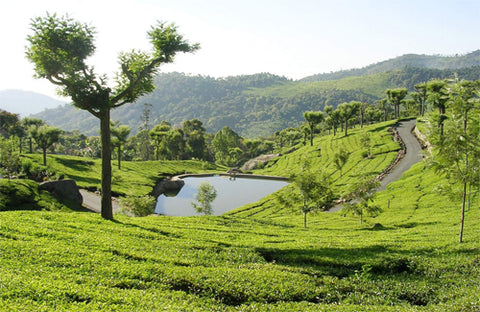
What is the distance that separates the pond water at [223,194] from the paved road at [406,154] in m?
32.6

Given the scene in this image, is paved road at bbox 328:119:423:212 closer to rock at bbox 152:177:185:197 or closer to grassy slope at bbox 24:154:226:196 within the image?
grassy slope at bbox 24:154:226:196

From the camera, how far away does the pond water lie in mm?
73369

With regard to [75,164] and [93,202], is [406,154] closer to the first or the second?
[93,202]

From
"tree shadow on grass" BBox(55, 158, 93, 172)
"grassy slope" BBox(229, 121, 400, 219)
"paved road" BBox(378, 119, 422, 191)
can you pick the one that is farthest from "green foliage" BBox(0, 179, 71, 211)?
"paved road" BBox(378, 119, 422, 191)

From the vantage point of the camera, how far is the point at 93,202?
61.5 metres

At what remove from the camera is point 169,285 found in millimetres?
12523

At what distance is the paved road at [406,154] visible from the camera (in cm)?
7011

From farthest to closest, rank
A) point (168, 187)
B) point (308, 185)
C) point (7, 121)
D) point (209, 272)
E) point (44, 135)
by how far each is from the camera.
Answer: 1. point (7, 121)
2. point (168, 187)
3. point (44, 135)
4. point (308, 185)
5. point (209, 272)

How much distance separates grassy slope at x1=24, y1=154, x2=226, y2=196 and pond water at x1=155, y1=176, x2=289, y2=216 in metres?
7.74

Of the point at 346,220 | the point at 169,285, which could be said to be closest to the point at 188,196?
the point at 346,220

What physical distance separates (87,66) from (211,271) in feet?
57.8

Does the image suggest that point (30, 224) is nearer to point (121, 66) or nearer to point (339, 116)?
point (121, 66)

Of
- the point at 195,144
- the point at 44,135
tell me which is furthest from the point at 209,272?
the point at 195,144

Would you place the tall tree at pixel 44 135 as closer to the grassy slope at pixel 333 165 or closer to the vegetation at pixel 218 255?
the grassy slope at pixel 333 165
